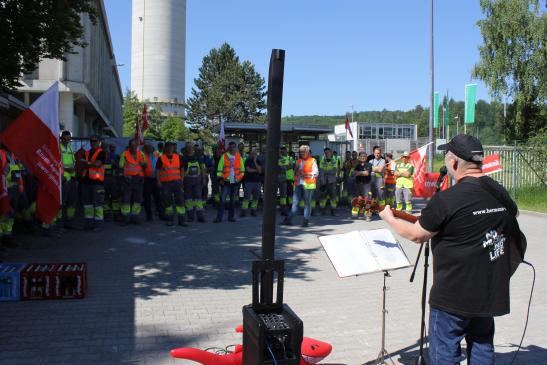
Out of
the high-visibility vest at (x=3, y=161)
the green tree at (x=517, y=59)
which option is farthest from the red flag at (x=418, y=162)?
the green tree at (x=517, y=59)

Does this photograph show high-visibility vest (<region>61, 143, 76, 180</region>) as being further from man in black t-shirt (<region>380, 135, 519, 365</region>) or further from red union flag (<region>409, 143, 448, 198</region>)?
red union flag (<region>409, 143, 448, 198</region>)

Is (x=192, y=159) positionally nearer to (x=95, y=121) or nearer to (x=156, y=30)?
(x=95, y=121)

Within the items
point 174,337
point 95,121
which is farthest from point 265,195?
point 95,121

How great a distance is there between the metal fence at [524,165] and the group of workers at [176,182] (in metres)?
7.04

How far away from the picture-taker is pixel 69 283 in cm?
633

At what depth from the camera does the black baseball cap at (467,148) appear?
10.8 ft

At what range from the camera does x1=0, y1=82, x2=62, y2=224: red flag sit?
624cm

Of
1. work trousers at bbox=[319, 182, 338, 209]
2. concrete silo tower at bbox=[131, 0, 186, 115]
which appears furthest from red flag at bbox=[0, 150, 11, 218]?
concrete silo tower at bbox=[131, 0, 186, 115]

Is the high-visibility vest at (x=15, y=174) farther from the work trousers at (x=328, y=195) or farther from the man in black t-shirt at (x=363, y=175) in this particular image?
the man in black t-shirt at (x=363, y=175)

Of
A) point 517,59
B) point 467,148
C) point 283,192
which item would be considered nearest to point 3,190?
point 467,148

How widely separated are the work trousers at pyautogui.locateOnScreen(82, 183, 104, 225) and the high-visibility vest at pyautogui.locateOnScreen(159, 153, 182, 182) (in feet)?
5.19

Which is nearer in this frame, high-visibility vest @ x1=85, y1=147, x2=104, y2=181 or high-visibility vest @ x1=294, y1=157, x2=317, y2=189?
high-visibility vest @ x1=85, y1=147, x2=104, y2=181

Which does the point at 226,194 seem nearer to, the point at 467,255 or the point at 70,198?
the point at 70,198

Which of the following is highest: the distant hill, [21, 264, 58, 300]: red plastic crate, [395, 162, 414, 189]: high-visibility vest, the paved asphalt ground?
the distant hill
